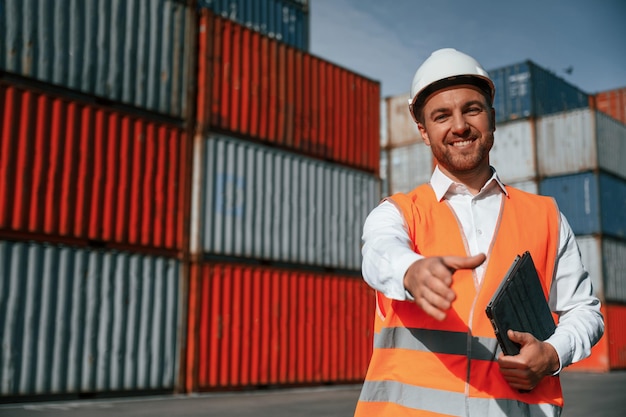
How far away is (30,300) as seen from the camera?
10.6 m

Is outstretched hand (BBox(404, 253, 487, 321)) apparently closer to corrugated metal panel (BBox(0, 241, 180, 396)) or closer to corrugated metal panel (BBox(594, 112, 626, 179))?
corrugated metal panel (BBox(0, 241, 180, 396))

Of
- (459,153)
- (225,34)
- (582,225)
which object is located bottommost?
(459,153)

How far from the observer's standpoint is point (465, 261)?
4.42ft

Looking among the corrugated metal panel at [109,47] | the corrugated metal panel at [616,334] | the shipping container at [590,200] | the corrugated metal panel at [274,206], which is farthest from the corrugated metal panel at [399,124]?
the corrugated metal panel at [109,47]

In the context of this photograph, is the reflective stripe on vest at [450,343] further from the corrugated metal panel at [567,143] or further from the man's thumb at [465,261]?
the corrugated metal panel at [567,143]

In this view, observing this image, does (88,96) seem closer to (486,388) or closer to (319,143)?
(319,143)

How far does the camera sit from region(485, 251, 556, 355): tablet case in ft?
5.37

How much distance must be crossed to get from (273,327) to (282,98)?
18.0 ft

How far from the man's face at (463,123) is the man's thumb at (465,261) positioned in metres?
0.67

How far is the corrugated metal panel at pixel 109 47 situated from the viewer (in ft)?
36.6

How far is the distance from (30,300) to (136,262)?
2.04 metres

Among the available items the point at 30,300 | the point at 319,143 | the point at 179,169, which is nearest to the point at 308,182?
the point at 319,143

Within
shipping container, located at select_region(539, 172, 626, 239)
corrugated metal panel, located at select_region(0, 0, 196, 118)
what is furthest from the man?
shipping container, located at select_region(539, 172, 626, 239)

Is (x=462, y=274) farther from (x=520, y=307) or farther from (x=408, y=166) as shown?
(x=408, y=166)
